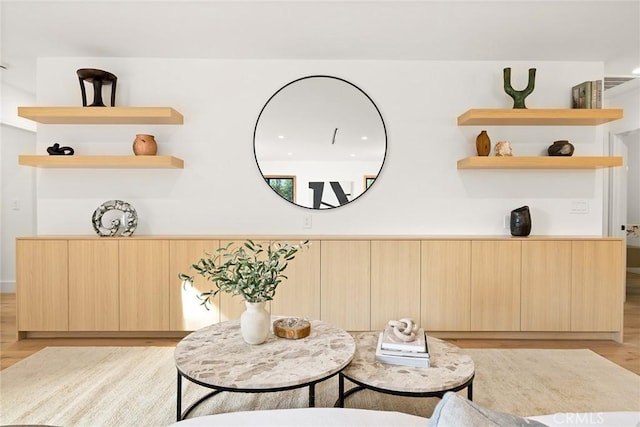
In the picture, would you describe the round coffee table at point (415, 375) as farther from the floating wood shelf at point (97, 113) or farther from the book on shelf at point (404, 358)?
the floating wood shelf at point (97, 113)

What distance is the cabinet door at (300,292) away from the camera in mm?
3045

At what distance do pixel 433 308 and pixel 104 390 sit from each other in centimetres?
238

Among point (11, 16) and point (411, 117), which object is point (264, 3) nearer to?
point (411, 117)

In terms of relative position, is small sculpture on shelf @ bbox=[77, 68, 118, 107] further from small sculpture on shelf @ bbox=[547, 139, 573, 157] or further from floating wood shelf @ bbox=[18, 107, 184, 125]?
small sculpture on shelf @ bbox=[547, 139, 573, 157]

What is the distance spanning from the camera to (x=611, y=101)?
444cm

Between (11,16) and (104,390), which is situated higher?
(11,16)

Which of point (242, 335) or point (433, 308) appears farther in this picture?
point (433, 308)

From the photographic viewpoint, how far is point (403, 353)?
176 cm

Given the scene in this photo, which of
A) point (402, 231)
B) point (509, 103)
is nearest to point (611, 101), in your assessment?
point (509, 103)

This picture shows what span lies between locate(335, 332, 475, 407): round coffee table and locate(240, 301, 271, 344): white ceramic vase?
426mm

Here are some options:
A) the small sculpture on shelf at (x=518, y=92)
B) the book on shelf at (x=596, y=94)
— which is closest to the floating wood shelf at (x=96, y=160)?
the small sculpture on shelf at (x=518, y=92)

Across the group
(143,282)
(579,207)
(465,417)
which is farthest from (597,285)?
(143,282)

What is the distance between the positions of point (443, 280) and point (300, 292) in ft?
3.86

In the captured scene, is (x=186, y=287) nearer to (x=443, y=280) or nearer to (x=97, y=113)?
(x=97, y=113)
